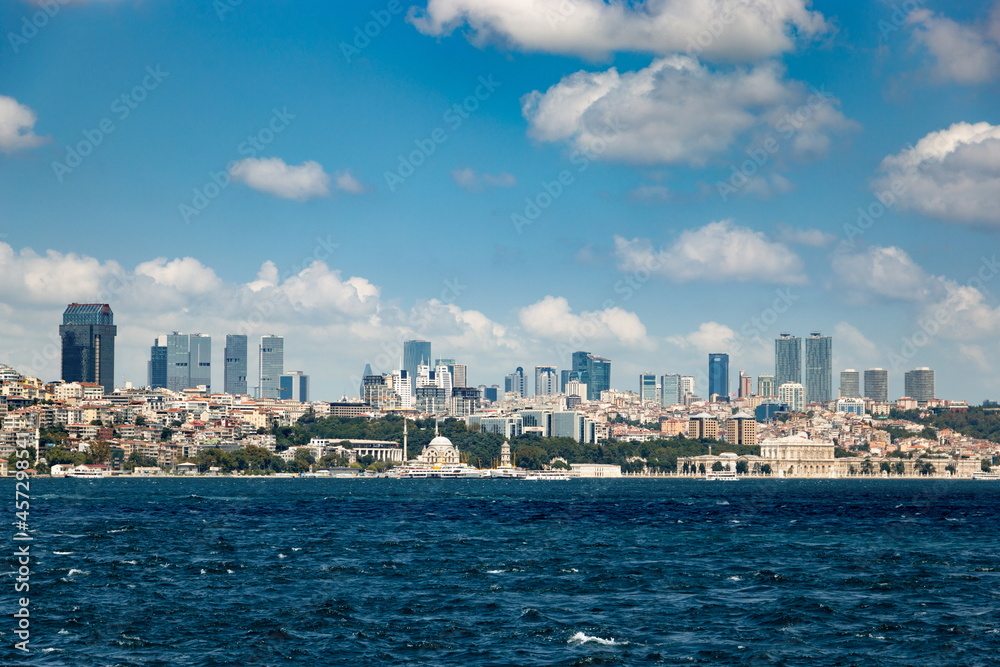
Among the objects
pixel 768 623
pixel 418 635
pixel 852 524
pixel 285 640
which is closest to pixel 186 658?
pixel 285 640

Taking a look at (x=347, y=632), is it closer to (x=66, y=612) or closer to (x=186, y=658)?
(x=186, y=658)

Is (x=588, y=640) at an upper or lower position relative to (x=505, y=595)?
lower

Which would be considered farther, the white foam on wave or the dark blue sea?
the white foam on wave

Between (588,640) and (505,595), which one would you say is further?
(505,595)

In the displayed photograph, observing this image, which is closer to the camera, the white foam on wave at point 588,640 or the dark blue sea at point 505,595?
the dark blue sea at point 505,595
